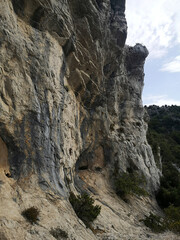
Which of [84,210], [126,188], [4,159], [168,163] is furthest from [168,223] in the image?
[168,163]

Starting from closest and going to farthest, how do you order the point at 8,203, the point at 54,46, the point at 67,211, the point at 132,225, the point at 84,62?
1. the point at 8,203
2. the point at 67,211
3. the point at 54,46
4. the point at 132,225
5. the point at 84,62

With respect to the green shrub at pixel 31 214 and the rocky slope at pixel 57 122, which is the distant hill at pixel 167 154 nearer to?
the rocky slope at pixel 57 122

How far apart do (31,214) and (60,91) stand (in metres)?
8.79

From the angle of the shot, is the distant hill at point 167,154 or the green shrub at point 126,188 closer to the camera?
the green shrub at point 126,188

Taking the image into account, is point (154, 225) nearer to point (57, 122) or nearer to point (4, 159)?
point (57, 122)

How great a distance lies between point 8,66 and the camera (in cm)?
932

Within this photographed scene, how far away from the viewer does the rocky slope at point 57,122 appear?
855 cm

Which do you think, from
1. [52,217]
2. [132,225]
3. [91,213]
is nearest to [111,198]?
[132,225]

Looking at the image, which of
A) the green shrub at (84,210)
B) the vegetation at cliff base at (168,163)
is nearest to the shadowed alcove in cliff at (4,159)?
the green shrub at (84,210)

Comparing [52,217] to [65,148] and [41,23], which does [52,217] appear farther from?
[41,23]

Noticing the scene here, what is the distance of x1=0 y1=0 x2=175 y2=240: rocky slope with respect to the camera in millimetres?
8552

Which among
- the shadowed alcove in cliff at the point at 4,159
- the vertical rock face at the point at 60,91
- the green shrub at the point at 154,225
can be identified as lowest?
the green shrub at the point at 154,225

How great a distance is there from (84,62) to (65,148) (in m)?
9.36

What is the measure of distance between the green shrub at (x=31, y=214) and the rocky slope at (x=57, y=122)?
0.28 m
